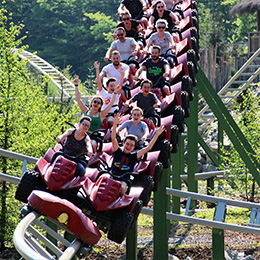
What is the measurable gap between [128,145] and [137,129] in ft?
2.69

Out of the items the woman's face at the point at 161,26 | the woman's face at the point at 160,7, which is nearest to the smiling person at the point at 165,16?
the woman's face at the point at 160,7

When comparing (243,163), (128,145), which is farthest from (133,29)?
(128,145)

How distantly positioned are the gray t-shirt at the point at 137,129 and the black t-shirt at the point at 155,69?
162 cm

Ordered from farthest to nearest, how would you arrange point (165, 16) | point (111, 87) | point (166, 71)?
point (165, 16), point (166, 71), point (111, 87)

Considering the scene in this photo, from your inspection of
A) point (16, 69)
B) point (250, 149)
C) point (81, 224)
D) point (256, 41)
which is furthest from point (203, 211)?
point (256, 41)

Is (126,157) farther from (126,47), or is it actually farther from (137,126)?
(126,47)

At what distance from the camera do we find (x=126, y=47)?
9.38m

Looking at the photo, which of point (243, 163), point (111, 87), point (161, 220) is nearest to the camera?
point (161, 220)

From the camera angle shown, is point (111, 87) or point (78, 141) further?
point (111, 87)

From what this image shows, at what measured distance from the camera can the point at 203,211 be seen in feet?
35.8

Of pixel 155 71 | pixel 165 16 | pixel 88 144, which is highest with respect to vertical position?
pixel 165 16

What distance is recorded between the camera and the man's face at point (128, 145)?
584cm

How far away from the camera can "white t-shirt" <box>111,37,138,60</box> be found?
30.8 ft

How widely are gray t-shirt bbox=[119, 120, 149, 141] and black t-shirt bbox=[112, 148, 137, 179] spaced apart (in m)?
0.73
